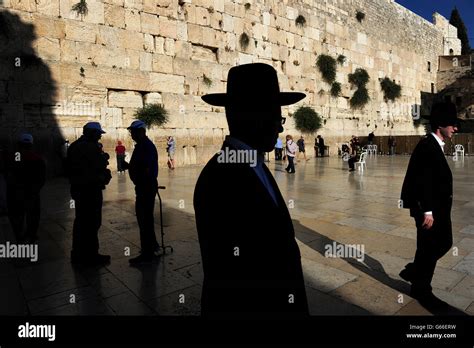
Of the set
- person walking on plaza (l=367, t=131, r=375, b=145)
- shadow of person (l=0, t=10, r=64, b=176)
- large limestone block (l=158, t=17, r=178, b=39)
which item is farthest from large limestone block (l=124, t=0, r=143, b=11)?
person walking on plaza (l=367, t=131, r=375, b=145)

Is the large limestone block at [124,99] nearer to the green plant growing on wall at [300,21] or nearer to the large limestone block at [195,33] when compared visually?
the large limestone block at [195,33]

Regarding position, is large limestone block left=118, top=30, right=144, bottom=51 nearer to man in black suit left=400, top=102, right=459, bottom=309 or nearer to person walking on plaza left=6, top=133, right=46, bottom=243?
person walking on plaza left=6, top=133, right=46, bottom=243

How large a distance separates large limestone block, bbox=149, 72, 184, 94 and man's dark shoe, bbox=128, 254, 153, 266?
10.7 m

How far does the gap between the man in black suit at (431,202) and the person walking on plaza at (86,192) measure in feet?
11.1

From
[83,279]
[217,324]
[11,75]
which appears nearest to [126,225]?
[83,279]

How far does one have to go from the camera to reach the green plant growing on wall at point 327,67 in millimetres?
20031

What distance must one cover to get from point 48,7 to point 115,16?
2.21 meters

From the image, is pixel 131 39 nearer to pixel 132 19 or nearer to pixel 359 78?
pixel 132 19

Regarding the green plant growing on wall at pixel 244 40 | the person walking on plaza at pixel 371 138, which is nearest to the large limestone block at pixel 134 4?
the green plant growing on wall at pixel 244 40

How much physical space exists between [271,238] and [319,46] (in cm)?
2081

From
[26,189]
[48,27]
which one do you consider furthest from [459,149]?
[26,189]

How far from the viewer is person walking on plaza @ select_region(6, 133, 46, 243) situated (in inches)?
199

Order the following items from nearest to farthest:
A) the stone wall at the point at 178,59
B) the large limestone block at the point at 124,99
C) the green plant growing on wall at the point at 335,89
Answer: the stone wall at the point at 178,59 < the large limestone block at the point at 124,99 < the green plant growing on wall at the point at 335,89

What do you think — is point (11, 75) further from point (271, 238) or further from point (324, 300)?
point (271, 238)
